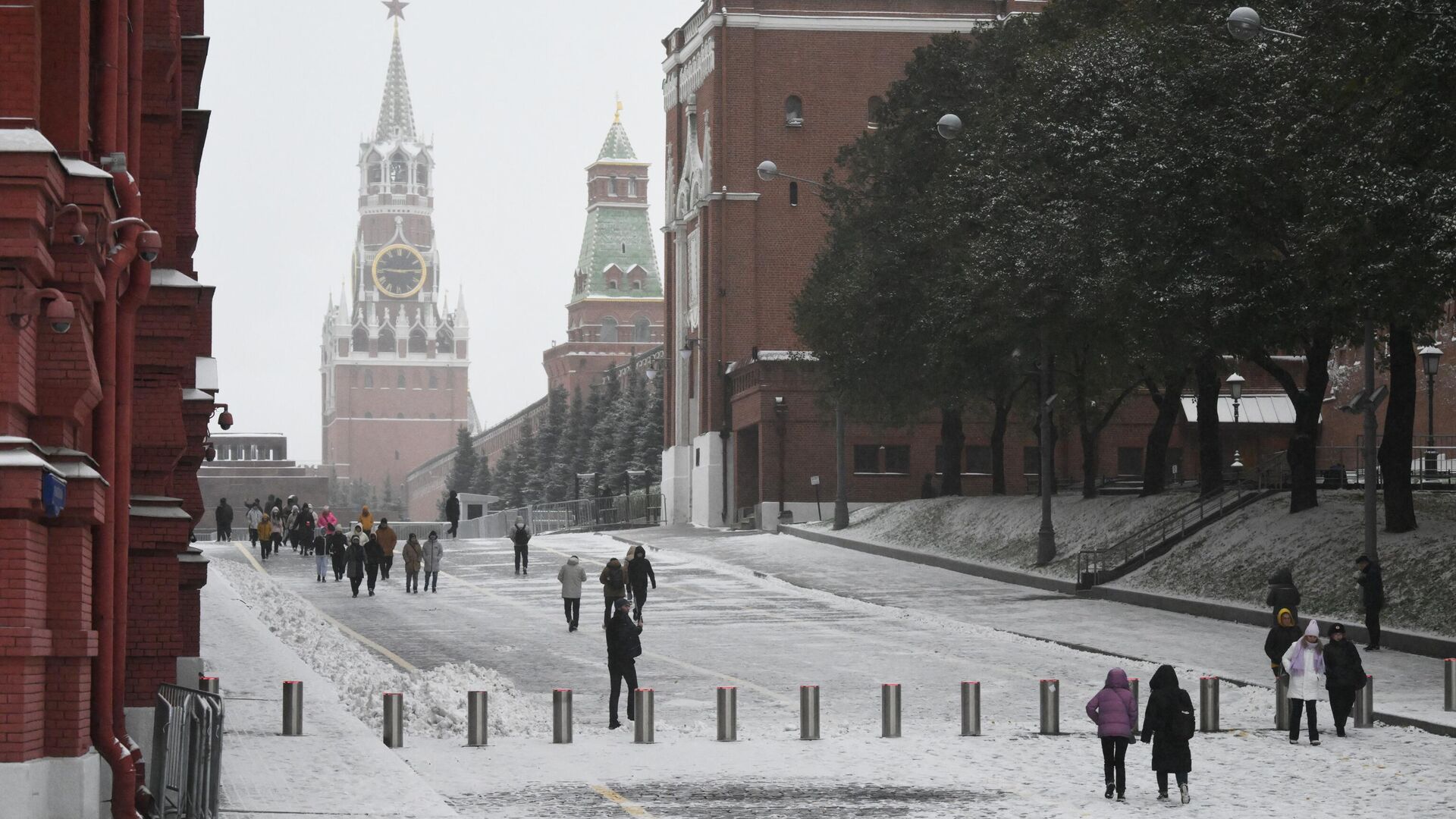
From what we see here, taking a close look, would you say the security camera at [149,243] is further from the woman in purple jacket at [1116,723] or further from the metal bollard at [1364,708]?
the metal bollard at [1364,708]

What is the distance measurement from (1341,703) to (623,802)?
8.37 meters

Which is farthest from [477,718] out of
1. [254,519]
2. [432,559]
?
[254,519]

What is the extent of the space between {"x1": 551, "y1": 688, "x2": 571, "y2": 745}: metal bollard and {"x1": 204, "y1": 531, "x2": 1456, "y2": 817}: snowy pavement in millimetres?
154

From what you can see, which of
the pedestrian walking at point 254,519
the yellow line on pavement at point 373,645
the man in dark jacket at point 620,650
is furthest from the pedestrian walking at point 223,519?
the man in dark jacket at point 620,650

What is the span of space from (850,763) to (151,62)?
871 centimetres

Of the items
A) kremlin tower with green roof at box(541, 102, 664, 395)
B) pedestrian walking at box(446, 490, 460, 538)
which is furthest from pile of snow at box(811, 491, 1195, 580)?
kremlin tower with green roof at box(541, 102, 664, 395)

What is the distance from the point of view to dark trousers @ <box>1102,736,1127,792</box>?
17.3 m

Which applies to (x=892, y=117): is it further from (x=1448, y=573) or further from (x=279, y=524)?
(x=1448, y=573)

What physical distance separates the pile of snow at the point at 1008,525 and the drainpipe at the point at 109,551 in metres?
30.3

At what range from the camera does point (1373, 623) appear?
29594 millimetres

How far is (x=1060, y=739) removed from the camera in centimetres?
2127

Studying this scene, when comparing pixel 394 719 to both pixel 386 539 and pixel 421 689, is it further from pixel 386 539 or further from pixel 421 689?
pixel 386 539

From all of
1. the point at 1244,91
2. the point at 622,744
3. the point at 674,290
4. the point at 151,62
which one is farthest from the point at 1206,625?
the point at 674,290

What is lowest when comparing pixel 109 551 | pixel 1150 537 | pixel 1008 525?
pixel 1150 537
